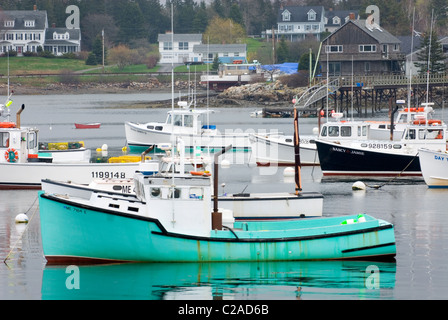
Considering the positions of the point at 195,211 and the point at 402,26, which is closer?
the point at 195,211

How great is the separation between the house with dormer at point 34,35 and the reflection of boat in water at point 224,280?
132054mm

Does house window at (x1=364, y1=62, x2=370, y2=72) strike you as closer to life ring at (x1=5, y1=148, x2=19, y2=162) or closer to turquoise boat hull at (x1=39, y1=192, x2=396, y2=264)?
life ring at (x1=5, y1=148, x2=19, y2=162)

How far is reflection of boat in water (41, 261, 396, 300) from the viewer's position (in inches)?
850

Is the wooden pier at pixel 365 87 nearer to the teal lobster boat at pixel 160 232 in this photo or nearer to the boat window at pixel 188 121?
the boat window at pixel 188 121

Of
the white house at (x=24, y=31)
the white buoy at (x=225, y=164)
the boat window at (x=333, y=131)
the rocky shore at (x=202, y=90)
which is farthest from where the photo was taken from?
the white house at (x=24, y=31)

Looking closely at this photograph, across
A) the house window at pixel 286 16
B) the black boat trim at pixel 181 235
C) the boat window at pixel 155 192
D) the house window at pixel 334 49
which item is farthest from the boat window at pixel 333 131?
the house window at pixel 286 16

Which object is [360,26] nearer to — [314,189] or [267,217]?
[314,189]

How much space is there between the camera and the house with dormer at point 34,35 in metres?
153

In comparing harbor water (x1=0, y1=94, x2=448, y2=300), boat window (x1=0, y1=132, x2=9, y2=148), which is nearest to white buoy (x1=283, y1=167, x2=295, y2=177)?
harbor water (x1=0, y1=94, x2=448, y2=300)

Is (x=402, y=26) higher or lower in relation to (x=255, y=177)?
higher

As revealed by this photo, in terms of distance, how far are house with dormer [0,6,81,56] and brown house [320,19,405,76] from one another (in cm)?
6664

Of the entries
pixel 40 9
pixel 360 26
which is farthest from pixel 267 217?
pixel 40 9
